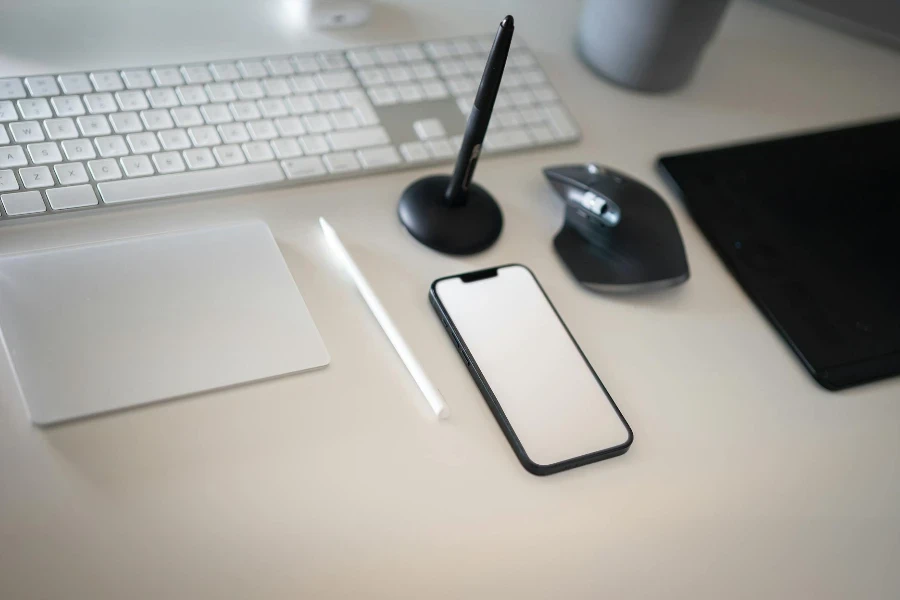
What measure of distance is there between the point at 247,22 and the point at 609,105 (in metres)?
0.34

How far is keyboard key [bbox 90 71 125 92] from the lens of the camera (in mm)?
604

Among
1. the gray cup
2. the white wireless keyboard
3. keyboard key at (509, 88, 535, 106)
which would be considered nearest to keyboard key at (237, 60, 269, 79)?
the white wireless keyboard

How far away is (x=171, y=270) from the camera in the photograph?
0.54 metres

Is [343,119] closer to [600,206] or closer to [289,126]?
[289,126]

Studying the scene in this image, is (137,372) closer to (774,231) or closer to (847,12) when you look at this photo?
(774,231)

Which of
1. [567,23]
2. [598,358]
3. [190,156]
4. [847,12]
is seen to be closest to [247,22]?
[190,156]

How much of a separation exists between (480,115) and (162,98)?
0.79 ft

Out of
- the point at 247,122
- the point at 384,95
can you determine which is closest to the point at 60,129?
the point at 247,122

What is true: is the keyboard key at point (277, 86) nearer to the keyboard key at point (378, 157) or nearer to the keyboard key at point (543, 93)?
the keyboard key at point (378, 157)

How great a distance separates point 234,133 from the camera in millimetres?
610

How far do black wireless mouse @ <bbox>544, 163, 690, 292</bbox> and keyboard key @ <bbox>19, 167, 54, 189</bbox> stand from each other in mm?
361

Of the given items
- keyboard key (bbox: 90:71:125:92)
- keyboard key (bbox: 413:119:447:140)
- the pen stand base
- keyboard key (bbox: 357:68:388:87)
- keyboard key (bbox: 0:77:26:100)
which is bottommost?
the pen stand base

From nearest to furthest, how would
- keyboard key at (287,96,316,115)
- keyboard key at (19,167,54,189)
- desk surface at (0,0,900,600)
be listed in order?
desk surface at (0,0,900,600) < keyboard key at (19,167,54,189) < keyboard key at (287,96,316,115)

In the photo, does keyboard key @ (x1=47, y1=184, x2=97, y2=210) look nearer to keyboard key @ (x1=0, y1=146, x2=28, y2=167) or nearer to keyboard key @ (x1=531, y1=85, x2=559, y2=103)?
keyboard key @ (x1=0, y1=146, x2=28, y2=167)
